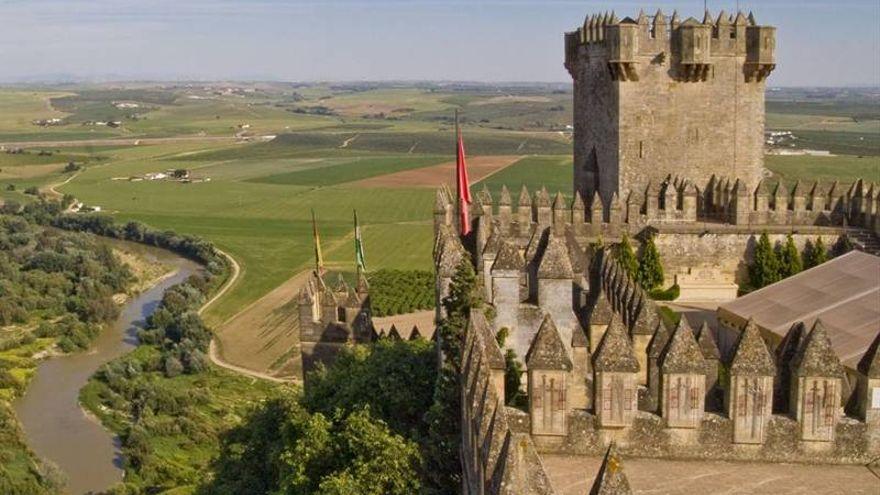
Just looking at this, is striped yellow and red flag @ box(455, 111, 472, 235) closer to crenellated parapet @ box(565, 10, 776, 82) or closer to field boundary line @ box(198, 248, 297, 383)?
crenellated parapet @ box(565, 10, 776, 82)

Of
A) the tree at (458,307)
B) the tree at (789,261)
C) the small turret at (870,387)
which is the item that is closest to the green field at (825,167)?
the tree at (789,261)

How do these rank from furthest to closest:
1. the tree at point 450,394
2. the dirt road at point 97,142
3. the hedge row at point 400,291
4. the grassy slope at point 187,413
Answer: the dirt road at point 97,142, the hedge row at point 400,291, the grassy slope at point 187,413, the tree at point 450,394

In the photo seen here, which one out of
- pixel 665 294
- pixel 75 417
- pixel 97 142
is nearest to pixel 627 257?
pixel 665 294

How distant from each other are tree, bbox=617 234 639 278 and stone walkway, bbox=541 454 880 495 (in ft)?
45.4

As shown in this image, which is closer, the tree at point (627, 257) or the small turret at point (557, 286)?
the small turret at point (557, 286)

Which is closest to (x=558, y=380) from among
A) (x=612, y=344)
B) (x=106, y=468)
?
(x=612, y=344)

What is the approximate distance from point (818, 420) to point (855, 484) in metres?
0.81

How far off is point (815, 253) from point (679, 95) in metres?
5.55

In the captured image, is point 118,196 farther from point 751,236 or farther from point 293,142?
point 751,236

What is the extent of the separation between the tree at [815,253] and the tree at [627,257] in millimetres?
4611

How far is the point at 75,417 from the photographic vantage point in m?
46.8

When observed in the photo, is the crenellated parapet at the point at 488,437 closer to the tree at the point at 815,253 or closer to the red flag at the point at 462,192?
the red flag at the point at 462,192

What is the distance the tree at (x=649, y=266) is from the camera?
2522 cm

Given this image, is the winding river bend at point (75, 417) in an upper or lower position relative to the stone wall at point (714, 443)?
lower
